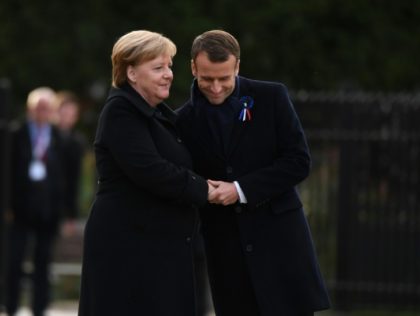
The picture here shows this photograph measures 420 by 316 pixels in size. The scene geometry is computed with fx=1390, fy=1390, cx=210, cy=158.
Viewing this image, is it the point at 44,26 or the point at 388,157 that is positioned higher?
the point at 44,26

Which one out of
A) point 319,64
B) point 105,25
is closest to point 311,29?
point 319,64

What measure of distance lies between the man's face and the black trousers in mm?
4957

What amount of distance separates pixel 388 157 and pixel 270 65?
18.4 ft

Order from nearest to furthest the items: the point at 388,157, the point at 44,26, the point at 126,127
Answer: the point at 126,127
the point at 388,157
the point at 44,26

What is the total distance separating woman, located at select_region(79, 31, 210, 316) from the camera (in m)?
6.09

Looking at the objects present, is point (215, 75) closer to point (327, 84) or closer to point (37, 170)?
point (37, 170)

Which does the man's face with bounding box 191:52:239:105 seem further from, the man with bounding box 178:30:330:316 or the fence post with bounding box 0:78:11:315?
the fence post with bounding box 0:78:11:315

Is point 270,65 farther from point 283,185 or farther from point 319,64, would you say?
point 283,185

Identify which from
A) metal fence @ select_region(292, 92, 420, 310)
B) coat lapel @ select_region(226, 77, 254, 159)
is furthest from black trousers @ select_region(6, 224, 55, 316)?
coat lapel @ select_region(226, 77, 254, 159)

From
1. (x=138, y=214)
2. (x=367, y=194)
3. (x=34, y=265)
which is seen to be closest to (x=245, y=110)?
(x=138, y=214)

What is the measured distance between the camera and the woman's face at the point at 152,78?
20.2 feet

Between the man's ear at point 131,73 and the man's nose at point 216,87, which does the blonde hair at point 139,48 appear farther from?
the man's nose at point 216,87

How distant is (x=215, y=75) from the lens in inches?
242

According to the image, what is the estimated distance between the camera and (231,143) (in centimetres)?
635
